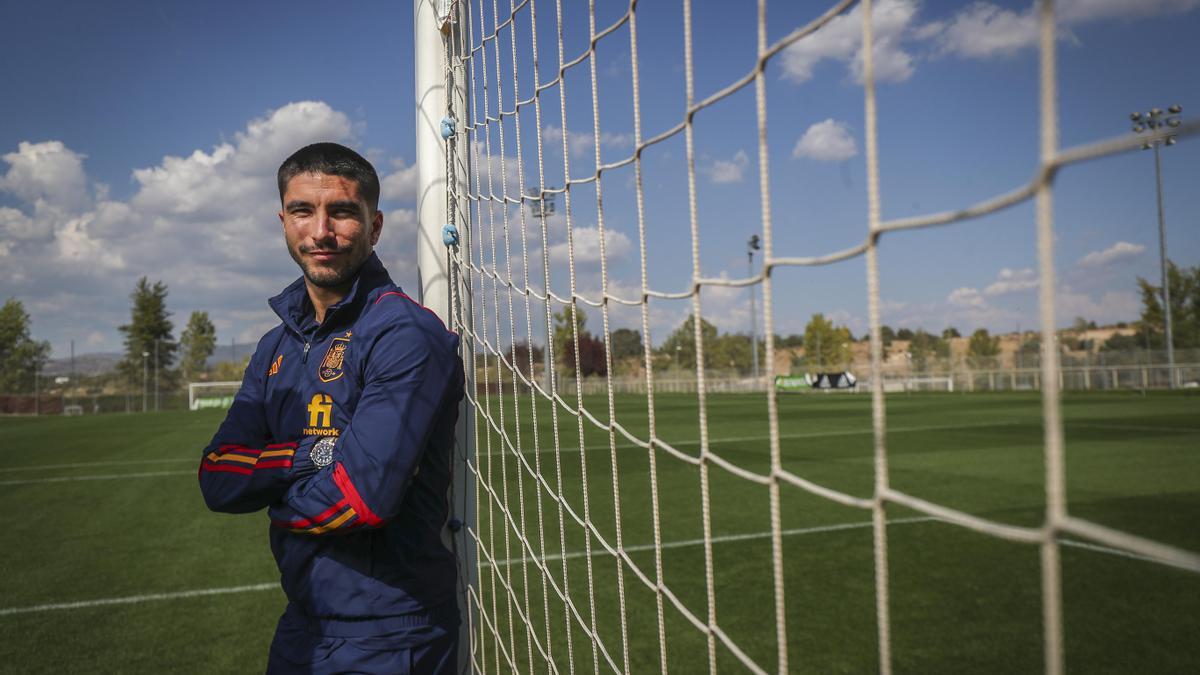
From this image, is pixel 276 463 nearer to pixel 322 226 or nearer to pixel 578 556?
pixel 322 226

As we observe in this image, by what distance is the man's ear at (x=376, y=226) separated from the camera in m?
1.88

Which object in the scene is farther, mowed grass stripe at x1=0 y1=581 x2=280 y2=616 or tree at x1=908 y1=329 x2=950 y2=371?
tree at x1=908 y1=329 x2=950 y2=371

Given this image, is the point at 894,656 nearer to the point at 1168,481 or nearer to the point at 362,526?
the point at 362,526

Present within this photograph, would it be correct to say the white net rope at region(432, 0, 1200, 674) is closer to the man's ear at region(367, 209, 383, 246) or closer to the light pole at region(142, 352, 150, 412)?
the man's ear at region(367, 209, 383, 246)

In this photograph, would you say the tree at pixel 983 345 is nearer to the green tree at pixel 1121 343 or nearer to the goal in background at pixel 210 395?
the green tree at pixel 1121 343

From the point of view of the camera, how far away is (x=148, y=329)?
165 ft

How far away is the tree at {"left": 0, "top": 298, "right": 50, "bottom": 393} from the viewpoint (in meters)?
40.8

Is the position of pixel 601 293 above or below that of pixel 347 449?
above

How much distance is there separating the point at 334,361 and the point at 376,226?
0.38 m

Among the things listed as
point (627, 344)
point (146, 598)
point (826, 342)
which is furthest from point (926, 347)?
point (146, 598)

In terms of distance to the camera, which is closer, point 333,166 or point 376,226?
point 333,166

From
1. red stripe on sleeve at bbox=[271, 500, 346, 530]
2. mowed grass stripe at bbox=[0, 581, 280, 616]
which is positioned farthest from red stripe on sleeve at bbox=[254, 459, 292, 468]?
mowed grass stripe at bbox=[0, 581, 280, 616]

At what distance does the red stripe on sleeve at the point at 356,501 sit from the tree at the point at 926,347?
43.5m

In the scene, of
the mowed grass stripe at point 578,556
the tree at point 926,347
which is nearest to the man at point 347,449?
the mowed grass stripe at point 578,556
